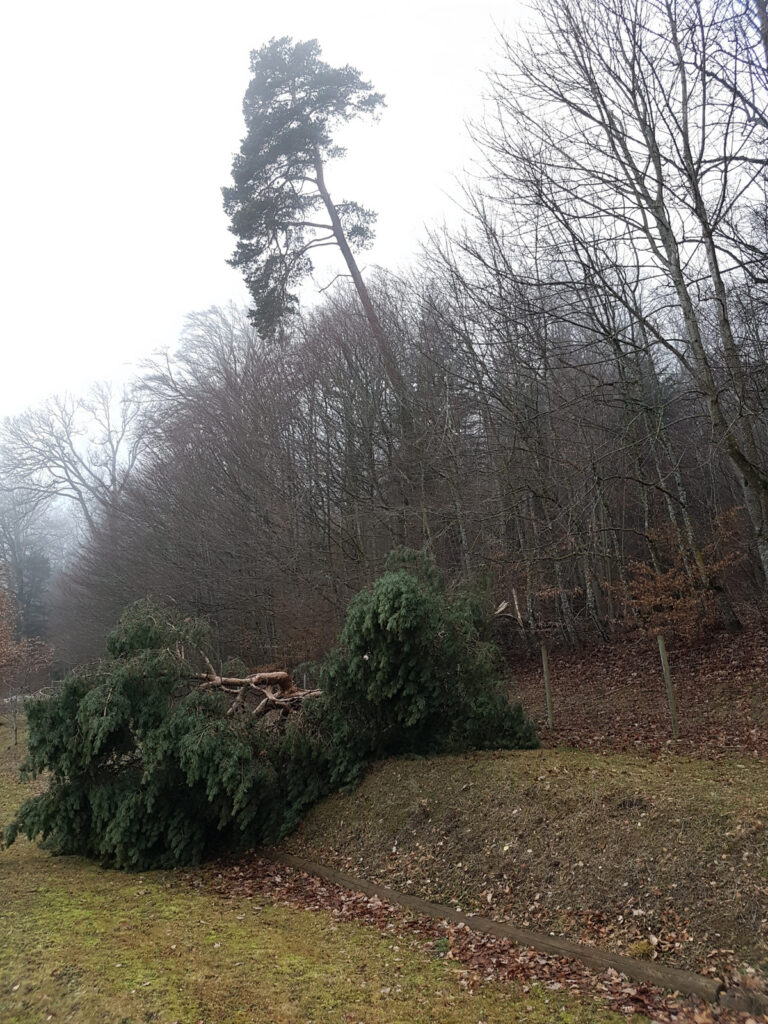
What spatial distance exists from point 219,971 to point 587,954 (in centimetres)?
248

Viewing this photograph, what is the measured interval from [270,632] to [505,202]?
14.3 meters

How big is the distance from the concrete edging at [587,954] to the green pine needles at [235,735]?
5.54 feet

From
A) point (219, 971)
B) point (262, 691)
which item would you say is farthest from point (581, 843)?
point (262, 691)

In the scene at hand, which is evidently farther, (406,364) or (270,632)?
(270,632)

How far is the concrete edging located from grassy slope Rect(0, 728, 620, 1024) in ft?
1.78

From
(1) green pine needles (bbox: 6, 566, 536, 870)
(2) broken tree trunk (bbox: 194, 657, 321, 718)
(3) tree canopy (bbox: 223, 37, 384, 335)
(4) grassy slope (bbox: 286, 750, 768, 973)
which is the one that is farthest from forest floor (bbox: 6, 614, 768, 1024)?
(3) tree canopy (bbox: 223, 37, 384, 335)

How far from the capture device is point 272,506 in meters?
20.3

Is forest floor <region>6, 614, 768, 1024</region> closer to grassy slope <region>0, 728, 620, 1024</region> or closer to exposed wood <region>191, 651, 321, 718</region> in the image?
grassy slope <region>0, 728, 620, 1024</region>

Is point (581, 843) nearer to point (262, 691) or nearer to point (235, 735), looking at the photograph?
point (235, 735)

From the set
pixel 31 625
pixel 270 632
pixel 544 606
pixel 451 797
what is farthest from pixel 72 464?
pixel 451 797

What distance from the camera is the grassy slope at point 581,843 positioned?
16.5 ft

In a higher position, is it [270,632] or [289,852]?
[270,632]

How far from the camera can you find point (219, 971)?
4914mm

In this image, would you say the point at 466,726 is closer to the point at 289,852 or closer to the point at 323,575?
the point at 289,852
